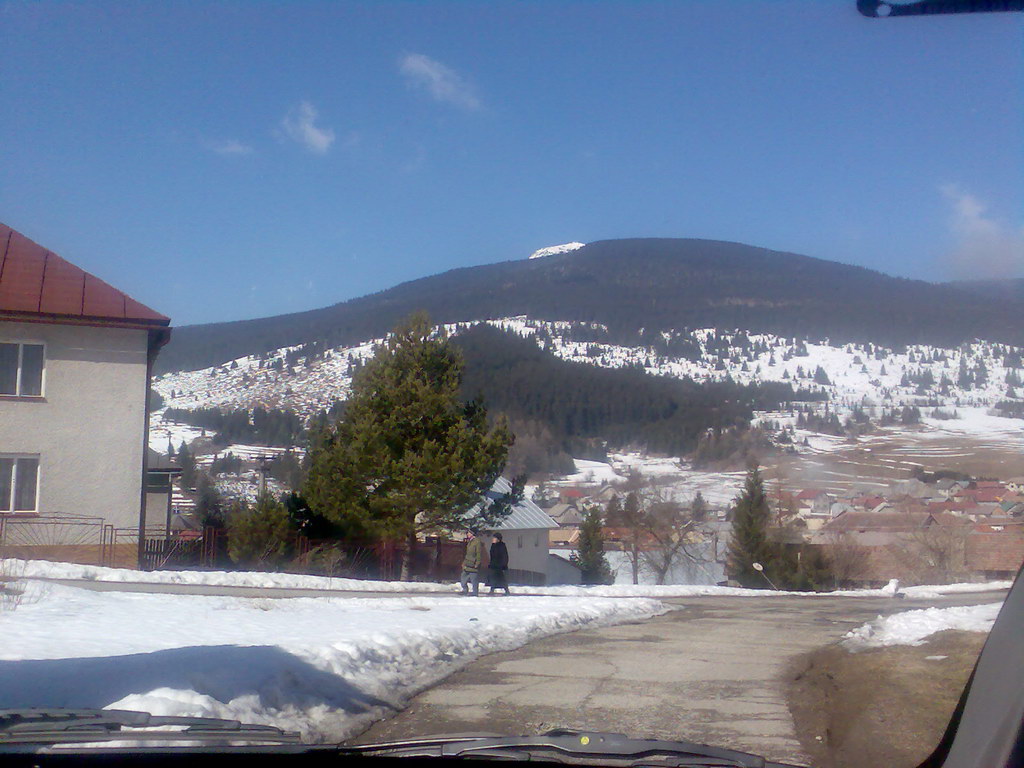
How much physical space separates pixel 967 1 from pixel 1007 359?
2496 millimetres

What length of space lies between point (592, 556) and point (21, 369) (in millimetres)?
25780

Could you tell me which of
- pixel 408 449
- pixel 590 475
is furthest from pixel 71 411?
pixel 590 475

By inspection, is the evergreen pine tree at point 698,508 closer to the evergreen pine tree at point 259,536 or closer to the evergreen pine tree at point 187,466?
the evergreen pine tree at point 259,536

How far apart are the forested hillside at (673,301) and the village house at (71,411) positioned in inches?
328

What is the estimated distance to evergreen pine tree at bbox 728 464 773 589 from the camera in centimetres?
2650

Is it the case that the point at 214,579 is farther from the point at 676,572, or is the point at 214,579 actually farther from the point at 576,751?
the point at 676,572

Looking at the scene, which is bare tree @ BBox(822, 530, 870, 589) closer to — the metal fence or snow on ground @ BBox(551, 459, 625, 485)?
snow on ground @ BBox(551, 459, 625, 485)

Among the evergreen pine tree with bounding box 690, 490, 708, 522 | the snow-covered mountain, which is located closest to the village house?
the snow-covered mountain

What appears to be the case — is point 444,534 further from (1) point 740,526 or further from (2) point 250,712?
(2) point 250,712

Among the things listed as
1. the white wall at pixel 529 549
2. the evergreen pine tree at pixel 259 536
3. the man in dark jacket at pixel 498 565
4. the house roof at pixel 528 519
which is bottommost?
the white wall at pixel 529 549

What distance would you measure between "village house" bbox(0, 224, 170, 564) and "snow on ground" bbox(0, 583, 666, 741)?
10854 mm

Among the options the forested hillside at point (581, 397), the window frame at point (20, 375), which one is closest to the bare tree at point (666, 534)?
the forested hillside at point (581, 397)

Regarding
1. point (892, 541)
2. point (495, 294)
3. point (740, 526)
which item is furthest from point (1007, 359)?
point (495, 294)

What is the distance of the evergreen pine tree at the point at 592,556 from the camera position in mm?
41938
